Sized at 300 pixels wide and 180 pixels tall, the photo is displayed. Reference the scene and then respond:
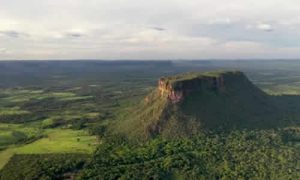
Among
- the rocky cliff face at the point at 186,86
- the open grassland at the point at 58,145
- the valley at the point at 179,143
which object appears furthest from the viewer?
the rocky cliff face at the point at 186,86

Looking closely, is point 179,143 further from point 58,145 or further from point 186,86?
point 58,145

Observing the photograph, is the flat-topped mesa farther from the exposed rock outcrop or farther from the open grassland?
the open grassland

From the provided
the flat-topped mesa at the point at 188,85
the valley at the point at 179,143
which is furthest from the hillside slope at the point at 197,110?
the valley at the point at 179,143

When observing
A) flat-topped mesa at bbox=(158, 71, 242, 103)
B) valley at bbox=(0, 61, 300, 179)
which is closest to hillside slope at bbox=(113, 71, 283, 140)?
flat-topped mesa at bbox=(158, 71, 242, 103)

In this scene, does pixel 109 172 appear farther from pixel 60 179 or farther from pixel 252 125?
pixel 252 125

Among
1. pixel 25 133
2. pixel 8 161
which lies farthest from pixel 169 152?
pixel 25 133

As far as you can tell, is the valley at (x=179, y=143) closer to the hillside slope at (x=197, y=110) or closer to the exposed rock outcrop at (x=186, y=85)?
the hillside slope at (x=197, y=110)

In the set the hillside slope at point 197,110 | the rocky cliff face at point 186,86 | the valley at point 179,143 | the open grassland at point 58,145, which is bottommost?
the open grassland at point 58,145

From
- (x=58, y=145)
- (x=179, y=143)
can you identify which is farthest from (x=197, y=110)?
(x=58, y=145)
